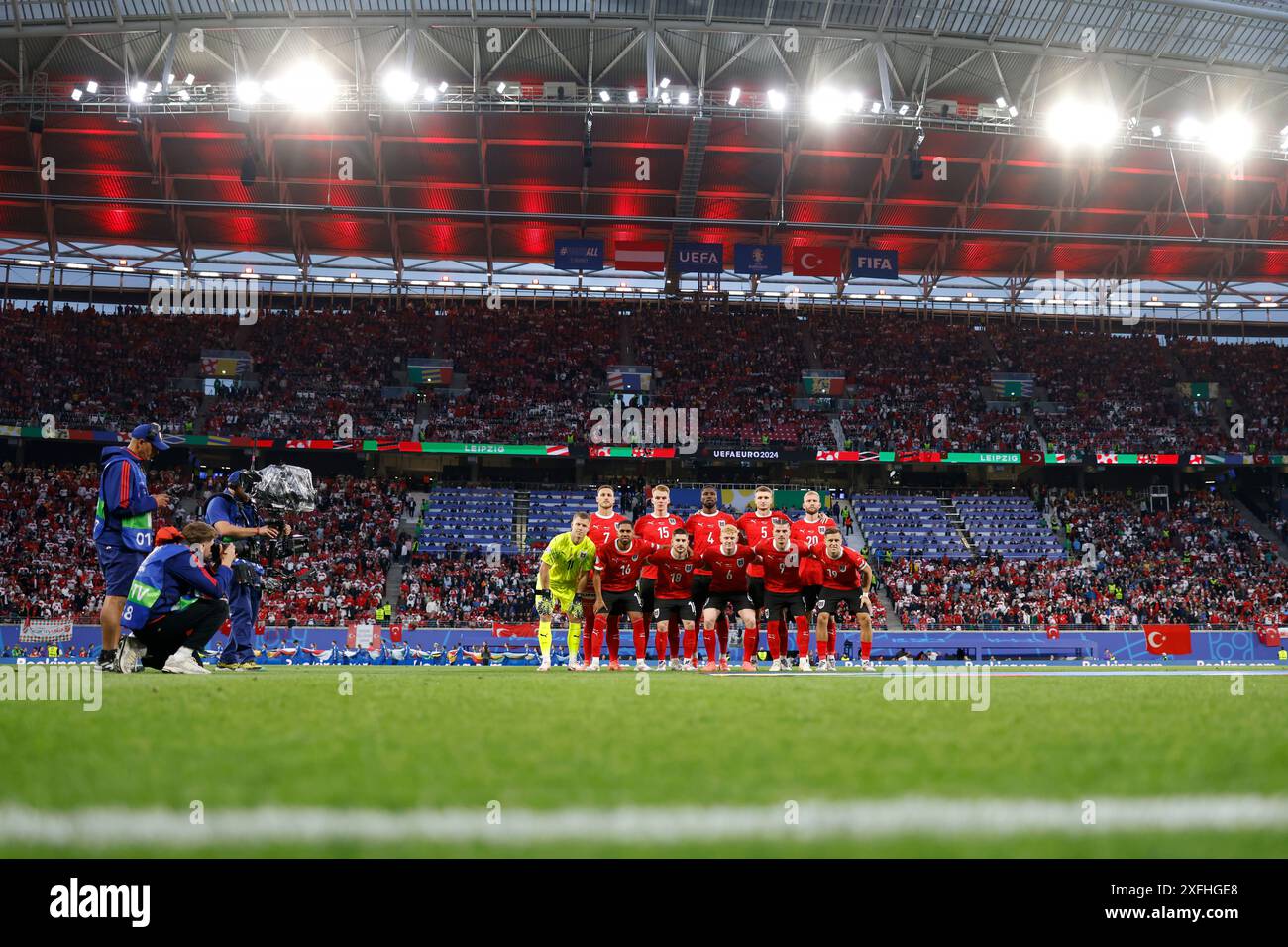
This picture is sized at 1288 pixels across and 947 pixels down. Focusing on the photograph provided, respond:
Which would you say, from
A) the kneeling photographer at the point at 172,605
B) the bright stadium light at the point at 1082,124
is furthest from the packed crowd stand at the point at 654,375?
the kneeling photographer at the point at 172,605

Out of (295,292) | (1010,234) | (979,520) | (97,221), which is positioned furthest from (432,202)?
(979,520)

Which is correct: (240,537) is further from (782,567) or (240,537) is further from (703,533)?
(782,567)

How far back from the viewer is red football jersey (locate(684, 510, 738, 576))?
43.9ft

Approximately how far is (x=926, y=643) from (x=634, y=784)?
2904 centimetres

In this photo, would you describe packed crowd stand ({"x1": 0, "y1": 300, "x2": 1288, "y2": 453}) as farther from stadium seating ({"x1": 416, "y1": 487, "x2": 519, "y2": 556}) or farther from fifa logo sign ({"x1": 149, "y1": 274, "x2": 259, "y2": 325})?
stadium seating ({"x1": 416, "y1": 487, "x2": 519, "y2": 556})

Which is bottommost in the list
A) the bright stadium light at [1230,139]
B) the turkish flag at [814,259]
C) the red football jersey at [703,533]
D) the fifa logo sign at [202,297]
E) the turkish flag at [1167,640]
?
the turkish flag at [1167,640]

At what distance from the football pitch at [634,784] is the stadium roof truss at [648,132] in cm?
2926

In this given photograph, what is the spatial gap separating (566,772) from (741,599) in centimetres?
1010

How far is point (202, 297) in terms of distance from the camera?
47125 mm

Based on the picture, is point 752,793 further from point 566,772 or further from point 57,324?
point 57,324

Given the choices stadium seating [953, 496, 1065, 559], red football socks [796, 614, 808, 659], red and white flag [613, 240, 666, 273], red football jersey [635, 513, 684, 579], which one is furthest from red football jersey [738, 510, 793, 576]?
red and white flag [613, 240, 666, 273]

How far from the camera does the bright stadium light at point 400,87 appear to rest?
3028 cm

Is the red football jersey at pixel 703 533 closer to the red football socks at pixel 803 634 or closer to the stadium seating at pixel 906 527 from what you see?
the red football socks at pixel 803 634
